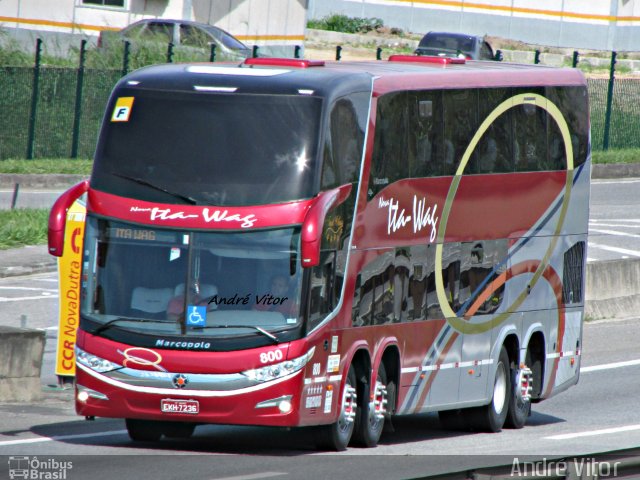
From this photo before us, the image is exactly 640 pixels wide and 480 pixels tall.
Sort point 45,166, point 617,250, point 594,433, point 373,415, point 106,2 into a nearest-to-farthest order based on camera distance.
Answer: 1. point 373,415
2. point 594,433
3. point 617,250
4. point 45,166
5. point 106,2

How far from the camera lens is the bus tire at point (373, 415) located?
1491 cm

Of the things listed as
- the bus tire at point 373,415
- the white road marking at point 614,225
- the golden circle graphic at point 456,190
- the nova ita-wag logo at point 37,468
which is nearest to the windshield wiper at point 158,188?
the nova ita-wag logo at point 37,468

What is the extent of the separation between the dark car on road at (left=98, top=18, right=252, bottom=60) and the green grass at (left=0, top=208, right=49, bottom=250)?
14.1 m

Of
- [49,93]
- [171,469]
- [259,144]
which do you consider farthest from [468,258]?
[49,93]

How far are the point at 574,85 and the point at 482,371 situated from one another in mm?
4307

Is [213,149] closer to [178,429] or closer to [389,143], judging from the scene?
[389,143]

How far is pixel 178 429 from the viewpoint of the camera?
48.2ft

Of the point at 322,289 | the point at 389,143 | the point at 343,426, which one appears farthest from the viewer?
the point at 389,143

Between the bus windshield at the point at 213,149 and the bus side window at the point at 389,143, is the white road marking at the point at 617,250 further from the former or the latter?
the bus windshield at the point at 213,149

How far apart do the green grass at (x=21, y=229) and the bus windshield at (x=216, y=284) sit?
1309 cm

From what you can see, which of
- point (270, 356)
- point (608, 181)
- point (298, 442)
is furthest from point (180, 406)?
point (608, 181)

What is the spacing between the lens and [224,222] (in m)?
13.6

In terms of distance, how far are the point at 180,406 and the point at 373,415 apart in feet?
7.70

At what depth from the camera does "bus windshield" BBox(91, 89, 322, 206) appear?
13789 mm
